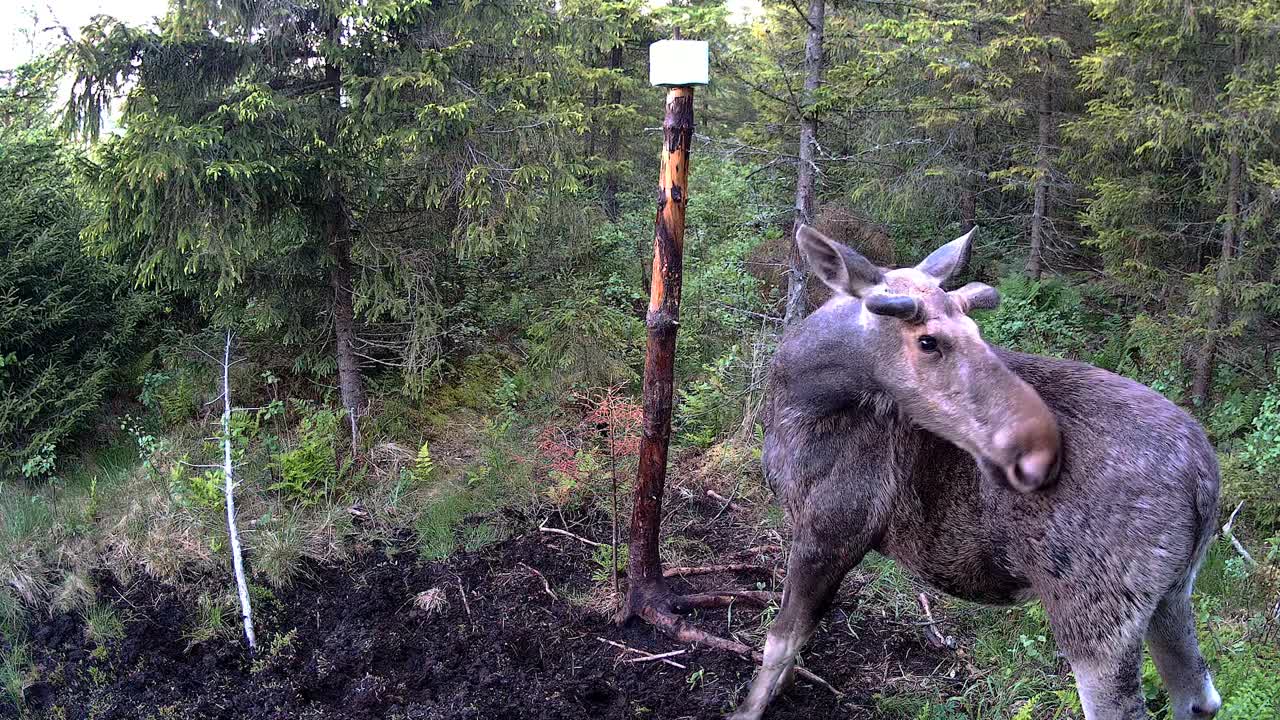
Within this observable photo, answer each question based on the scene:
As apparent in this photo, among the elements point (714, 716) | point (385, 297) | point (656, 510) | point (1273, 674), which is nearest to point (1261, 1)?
point (1273, 674)

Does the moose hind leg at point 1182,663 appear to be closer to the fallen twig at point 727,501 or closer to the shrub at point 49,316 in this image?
the fallen twig at point 727,501

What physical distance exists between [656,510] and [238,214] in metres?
3.74

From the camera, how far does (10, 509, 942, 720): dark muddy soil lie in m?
3.91

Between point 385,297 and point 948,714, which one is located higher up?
point 385,297

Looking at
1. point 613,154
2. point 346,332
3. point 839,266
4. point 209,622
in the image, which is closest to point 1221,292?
point 839,266

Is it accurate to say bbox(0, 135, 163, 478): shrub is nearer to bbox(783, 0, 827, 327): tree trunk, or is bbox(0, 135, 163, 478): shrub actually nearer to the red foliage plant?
the red foliage plant

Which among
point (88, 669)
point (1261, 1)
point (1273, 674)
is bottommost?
point (88, 669)

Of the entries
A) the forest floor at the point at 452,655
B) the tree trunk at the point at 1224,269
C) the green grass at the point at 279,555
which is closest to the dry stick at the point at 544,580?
the forest floor at the point at 452,655

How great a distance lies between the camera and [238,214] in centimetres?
561

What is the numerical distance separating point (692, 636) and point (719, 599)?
39cm

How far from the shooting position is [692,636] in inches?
170

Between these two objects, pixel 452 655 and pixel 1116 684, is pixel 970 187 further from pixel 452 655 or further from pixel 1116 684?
pixel 452 655

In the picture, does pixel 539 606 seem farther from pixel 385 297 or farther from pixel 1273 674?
pixel 1273 674

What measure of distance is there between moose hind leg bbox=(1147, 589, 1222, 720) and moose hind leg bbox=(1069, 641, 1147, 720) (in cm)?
37
